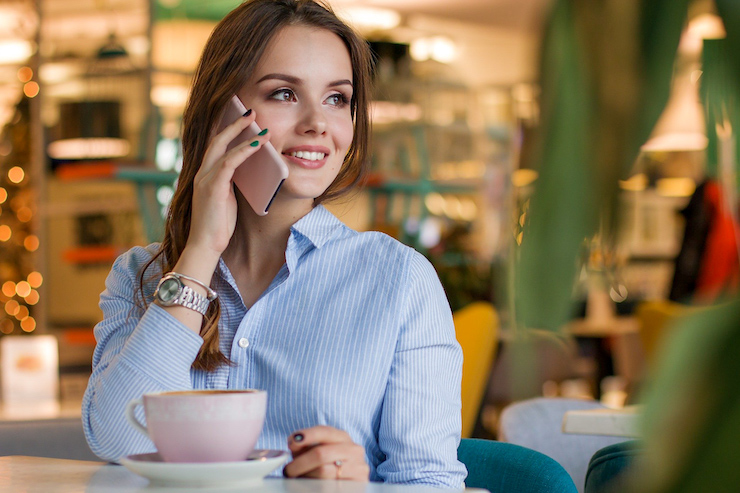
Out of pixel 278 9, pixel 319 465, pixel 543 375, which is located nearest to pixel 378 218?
pixel 278 9

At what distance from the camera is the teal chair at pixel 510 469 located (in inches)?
37.1

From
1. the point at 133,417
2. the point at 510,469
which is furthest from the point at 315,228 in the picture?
the point at 133,417

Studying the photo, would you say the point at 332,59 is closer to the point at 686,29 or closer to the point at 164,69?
the point at 686,29

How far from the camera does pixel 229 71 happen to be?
3.76ft

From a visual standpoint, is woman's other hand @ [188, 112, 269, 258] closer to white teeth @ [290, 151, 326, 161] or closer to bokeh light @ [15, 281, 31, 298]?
white teeth @ [290, 151, 326, 161]

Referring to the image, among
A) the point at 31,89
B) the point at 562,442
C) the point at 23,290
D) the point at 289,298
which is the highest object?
the point at 31,89

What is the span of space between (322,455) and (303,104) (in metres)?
0.52

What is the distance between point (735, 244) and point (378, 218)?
16.0ft

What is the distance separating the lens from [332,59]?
113 cm

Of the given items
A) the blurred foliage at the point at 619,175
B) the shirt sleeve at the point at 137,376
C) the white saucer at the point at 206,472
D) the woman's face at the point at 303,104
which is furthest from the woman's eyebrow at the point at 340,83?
the blurred foliage at the point at 619,175

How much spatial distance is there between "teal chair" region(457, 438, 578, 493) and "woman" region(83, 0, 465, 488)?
0.07m

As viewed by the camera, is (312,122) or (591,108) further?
(312,122)

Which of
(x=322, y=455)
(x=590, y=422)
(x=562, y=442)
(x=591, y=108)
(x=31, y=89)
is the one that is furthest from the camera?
(x=31, y=89)

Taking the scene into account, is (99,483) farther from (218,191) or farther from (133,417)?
(218,191)
